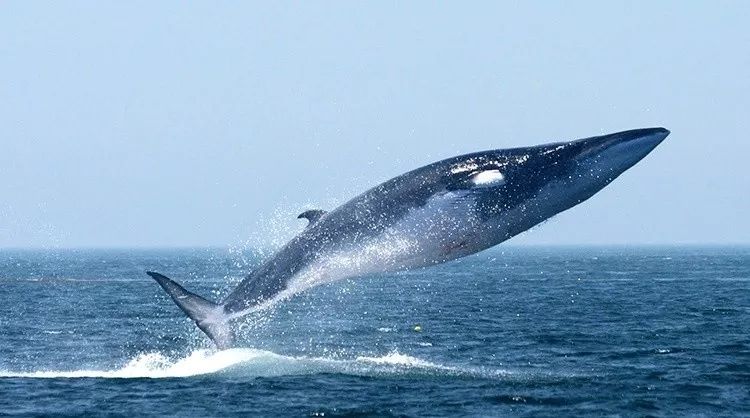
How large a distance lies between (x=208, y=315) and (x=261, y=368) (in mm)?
16440

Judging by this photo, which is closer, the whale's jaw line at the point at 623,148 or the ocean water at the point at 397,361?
the whale's jaw line at the point at 623,148

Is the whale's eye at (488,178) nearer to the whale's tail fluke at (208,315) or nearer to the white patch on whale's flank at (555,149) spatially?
the white patch on whale's flank at (555,149)

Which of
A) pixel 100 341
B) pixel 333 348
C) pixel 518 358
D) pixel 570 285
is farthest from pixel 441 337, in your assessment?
pixel 570 285

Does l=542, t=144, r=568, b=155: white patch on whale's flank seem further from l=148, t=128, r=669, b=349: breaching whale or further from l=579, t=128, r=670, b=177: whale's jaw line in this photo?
l=579, t=128, r=670, b=177: whale's jaw line

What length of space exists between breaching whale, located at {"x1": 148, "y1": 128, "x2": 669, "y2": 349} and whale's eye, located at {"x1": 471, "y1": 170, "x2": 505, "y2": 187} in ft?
0.04

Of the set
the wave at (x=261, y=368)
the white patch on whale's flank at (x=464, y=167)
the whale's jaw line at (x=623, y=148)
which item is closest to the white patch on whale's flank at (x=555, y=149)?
the whale's jaw line at (x=623, y=148)

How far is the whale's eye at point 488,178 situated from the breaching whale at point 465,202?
0.01 meters

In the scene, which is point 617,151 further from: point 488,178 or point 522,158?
point 488,178

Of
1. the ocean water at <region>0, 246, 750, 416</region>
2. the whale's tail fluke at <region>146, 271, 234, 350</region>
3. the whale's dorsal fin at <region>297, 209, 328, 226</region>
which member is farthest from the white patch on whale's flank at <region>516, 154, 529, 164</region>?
the ocean water at <region>0, 246, 750, 416</region>

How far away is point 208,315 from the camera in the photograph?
61.6 feet

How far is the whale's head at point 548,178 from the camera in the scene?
1429 cm

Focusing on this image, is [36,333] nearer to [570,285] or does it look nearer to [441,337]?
[441,337]

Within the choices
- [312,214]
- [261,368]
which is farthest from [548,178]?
[261,368]

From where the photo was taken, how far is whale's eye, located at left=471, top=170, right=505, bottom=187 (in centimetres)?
1460
